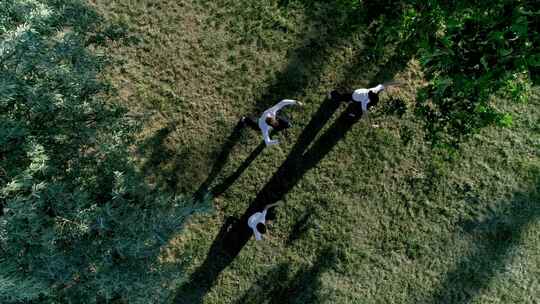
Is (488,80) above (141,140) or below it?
above

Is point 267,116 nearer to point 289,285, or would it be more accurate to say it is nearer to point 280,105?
point 280,105

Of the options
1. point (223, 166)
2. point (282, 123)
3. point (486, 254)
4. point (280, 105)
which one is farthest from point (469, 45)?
point (486, 254)

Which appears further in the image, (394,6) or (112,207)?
(112,207)

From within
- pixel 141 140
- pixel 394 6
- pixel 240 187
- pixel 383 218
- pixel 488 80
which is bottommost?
pixel 383 218

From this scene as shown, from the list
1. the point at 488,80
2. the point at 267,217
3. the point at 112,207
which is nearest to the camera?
the point at 488,80

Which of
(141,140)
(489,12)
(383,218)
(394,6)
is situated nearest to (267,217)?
(383,218)

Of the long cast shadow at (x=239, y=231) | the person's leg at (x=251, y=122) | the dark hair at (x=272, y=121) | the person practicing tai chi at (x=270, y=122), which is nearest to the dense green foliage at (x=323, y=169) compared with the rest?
the long cast shadow at (x=239, y=231)

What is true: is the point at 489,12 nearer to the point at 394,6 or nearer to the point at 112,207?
the point at 394,6
